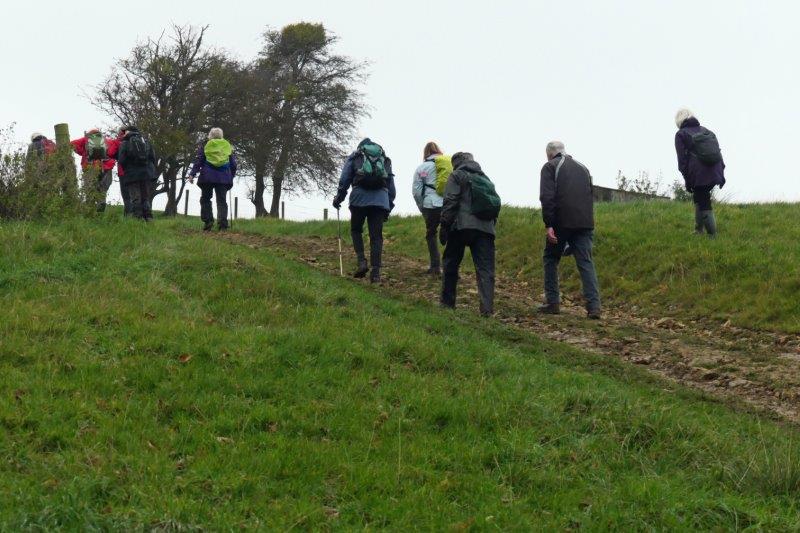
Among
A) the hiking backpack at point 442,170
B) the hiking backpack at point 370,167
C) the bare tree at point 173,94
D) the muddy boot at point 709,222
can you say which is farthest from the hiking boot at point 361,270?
the bare tree at point 173,94

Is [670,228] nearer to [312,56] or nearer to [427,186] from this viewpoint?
[427,186]

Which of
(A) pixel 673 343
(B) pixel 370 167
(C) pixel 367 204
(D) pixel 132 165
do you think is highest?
(D) pixel 132 165

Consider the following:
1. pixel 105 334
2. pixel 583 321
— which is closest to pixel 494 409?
pixel 105 334

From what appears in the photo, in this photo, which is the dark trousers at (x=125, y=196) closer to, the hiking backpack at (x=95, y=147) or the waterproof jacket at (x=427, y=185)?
the hiking backpack at (x=95, y=147)

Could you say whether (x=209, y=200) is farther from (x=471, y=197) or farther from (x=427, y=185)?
(x=471, y=197)

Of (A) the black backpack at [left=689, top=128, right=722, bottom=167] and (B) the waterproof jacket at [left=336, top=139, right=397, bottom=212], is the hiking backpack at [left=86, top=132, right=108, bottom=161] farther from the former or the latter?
(A) the black backpack at [left=689, top=128, right=722, bottom=167]

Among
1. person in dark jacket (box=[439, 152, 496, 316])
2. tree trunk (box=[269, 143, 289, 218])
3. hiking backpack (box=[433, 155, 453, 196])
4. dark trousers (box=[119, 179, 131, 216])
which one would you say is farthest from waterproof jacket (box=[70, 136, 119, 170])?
tree trunk (box=[269, 143, 289, 218])

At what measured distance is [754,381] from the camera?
320 inches

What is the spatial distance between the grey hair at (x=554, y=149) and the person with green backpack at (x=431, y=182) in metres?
2.04

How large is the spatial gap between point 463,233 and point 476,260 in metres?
0.39

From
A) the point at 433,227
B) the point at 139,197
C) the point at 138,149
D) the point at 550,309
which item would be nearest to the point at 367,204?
the point at 433,227

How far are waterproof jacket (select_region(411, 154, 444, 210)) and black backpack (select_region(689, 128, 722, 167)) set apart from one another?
3.81 meters

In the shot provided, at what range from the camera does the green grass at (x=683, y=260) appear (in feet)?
36.7

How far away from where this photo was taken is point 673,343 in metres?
9.69
